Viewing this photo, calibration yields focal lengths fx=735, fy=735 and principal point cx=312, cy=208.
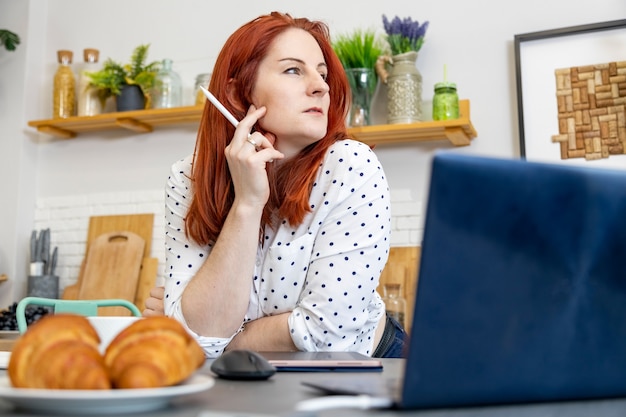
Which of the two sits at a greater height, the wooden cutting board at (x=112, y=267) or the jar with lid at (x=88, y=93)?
the jar with lid at (x=88, y=93)

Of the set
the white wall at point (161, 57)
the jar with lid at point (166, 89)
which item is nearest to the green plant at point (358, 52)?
the white wall at point (161, 57)

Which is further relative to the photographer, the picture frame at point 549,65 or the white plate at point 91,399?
the picture frame at point 549,65

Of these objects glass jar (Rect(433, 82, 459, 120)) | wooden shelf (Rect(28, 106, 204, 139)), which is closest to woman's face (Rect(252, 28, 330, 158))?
glass jar (Rect(433, 82, 459, 120))

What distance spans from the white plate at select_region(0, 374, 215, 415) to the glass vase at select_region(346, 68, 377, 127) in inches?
101

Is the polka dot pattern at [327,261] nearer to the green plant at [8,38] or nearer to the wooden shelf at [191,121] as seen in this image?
the wooden shelf at [191,121]

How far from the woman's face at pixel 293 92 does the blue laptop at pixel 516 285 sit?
39.9 inches

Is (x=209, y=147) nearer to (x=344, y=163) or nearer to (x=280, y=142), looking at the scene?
(x=280, y=142)

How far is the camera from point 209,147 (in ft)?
5.15

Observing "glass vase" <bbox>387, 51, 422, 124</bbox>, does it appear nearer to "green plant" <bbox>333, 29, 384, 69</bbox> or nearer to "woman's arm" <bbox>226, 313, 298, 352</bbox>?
"green plant" <bbox>333, 29, 384, 69</bbox>

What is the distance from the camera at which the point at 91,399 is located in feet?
1.55

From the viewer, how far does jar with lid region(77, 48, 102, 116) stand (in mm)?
3527

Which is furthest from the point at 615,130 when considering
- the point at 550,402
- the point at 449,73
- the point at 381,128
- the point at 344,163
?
the point at 550,402

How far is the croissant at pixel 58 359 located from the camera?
50cm

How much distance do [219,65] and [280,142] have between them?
0.74ft
